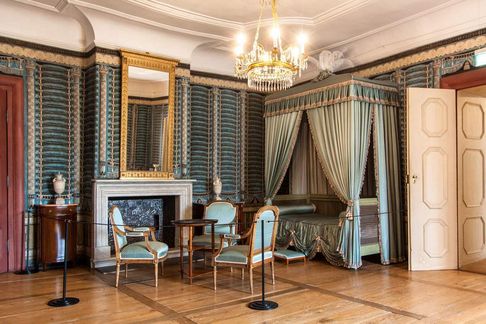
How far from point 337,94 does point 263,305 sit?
10.1 ft

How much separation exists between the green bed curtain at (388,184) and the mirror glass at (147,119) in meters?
3.07

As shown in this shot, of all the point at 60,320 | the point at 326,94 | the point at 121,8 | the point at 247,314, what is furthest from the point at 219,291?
the point at 121,8

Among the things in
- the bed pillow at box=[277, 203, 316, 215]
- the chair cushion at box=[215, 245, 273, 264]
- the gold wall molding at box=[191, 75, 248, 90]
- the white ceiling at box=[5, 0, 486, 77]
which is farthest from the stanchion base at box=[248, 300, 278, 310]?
the gold wall molding at box=[191, 75, 248, 90]

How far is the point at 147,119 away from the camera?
6211 mm

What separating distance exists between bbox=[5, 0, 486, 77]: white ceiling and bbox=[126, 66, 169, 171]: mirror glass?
444mm

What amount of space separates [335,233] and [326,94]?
75.1 inches

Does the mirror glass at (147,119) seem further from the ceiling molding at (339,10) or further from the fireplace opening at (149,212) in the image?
the ceiling molding at (339,10)

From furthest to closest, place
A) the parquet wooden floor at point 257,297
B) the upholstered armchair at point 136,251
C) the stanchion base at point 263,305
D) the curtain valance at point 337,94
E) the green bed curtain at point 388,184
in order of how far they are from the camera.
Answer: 1. the green bed curtain at point 388,184
2. the curtain valance at point 337,94
3. the upholstered armchair at point 136,251
4. the stanchion base at point 263,305
5. the parquet wooden floor at point 257,297

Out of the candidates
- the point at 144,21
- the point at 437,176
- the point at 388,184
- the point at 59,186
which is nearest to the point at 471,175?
the point at 437,176

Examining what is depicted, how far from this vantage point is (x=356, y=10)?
5543 mm

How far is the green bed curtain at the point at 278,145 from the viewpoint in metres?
6.50

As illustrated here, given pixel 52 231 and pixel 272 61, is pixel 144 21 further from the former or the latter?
pixel 52 231

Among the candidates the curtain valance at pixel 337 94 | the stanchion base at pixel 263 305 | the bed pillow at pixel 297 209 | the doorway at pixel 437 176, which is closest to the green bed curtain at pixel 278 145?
the curtain valance at pixel 337 94

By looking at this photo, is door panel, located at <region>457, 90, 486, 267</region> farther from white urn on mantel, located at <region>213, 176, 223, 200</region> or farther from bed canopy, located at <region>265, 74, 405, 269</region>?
white urn on mantel, located at <region>213, 176, 223, 200</region>
